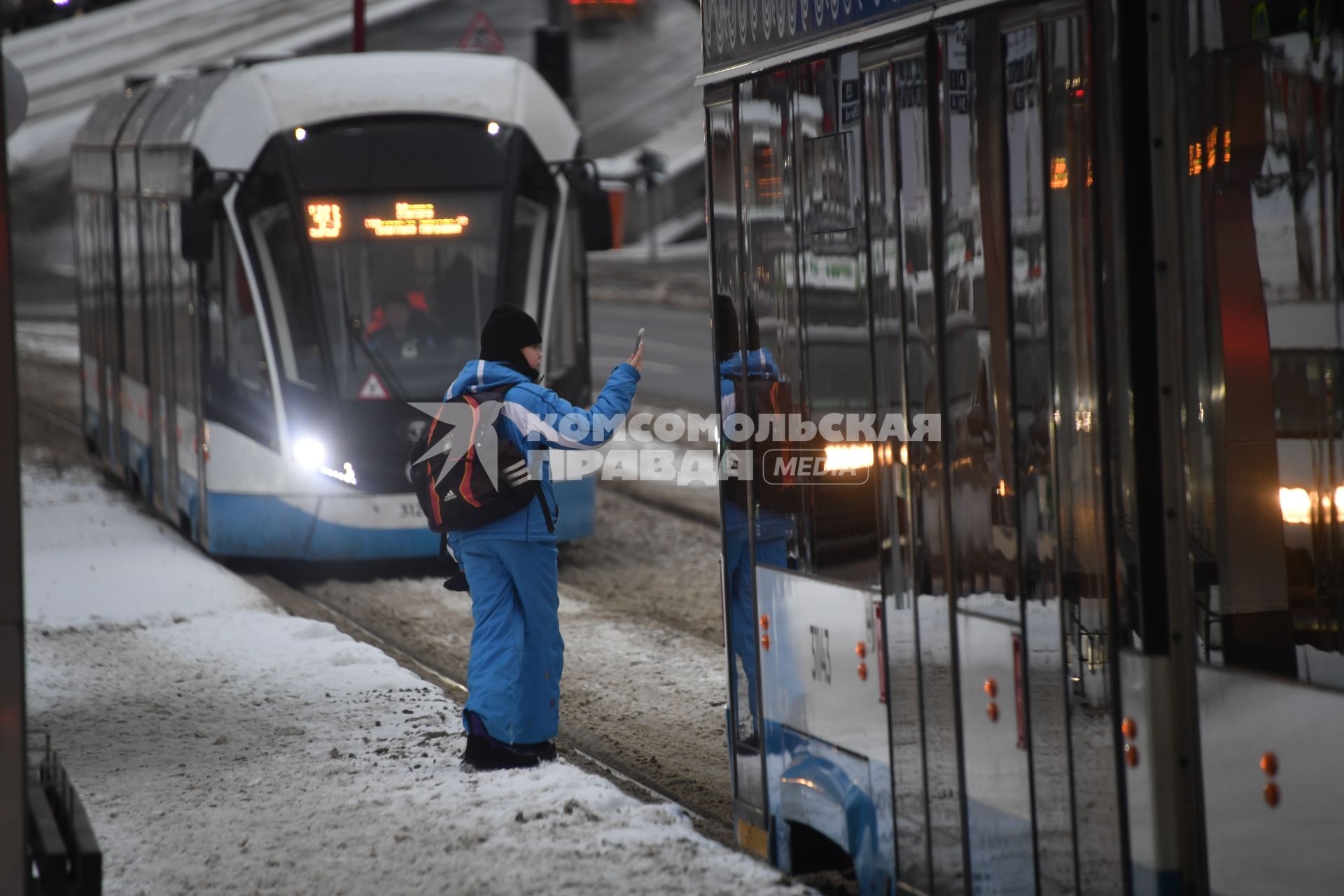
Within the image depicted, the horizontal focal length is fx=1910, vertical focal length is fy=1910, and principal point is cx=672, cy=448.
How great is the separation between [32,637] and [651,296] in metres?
25.2

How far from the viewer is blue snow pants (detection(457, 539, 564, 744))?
23.0ft

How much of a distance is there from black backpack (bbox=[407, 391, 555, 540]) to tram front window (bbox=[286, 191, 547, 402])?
16.6ft

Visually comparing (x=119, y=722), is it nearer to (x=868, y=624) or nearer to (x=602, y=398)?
(x=602, y=398)

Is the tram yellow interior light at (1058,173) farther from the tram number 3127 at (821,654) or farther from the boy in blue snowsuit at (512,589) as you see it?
the boy in blue snowsuit at (512,589)

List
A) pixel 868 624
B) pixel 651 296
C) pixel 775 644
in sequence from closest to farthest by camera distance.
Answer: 1. pixel 868 624
2. pixel 775 644
3. pixel 651 296

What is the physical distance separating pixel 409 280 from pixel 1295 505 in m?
8.90

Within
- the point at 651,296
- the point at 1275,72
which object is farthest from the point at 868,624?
the point at 651,296

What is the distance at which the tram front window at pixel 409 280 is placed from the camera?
468 inches

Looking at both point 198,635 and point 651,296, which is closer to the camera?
point 198,635

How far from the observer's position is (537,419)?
6.82 metres

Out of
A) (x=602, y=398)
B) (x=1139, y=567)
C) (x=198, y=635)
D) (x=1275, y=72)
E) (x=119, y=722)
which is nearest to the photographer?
(x=1275, y=72)

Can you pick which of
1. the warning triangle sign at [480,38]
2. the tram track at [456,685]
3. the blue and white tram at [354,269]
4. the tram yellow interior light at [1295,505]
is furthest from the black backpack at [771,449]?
the warning triangle sign at [480,38]

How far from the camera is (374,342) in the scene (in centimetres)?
1193

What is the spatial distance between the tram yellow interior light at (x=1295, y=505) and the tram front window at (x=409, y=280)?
864 centimetres
